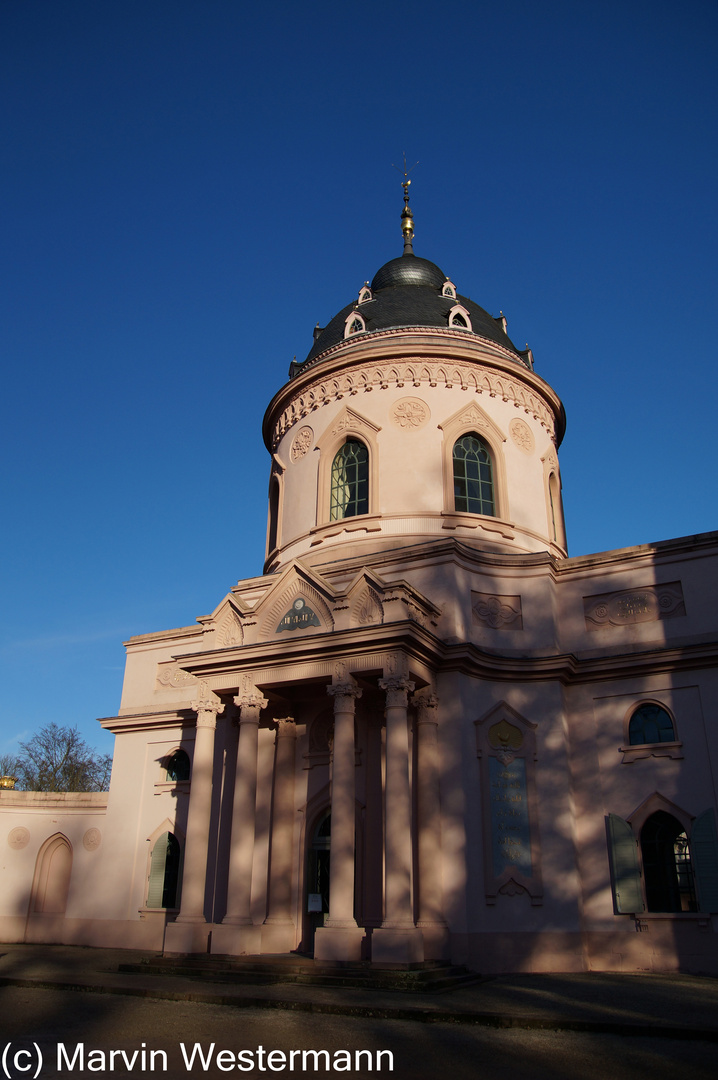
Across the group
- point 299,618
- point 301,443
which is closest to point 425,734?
point 299,618

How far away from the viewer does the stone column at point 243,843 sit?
53.0 ft

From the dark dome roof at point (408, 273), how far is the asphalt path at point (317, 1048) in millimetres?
22140

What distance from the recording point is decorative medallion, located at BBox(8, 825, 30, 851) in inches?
960

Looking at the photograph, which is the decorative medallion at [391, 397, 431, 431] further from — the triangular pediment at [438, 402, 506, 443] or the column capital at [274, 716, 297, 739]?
the column capital at [274, 716, 297, 739]

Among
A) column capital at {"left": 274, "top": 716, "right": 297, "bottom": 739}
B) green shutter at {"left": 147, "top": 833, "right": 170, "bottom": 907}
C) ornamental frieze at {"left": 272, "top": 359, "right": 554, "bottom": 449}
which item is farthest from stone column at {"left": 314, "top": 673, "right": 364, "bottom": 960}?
ornamental frieze at {"left": 272, "top": 359, "right": 554, "bottom": 449}

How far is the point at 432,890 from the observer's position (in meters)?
16.0

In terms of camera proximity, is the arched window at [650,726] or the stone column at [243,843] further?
the arched window at [650,726]

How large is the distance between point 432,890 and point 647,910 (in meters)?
4.46

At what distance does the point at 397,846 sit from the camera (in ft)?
48.3

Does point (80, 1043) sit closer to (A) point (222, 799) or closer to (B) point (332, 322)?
(A) point (222, 799)

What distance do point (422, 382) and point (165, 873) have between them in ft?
46.8

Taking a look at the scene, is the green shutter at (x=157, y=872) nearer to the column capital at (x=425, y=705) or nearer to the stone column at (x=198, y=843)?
the stone column at (x=198, y=843)

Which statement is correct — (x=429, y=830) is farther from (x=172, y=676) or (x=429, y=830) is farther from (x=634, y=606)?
(x=172, y=676)

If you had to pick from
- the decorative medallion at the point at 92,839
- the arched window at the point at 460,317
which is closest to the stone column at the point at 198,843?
the decorative medallion at the point at 92,839
